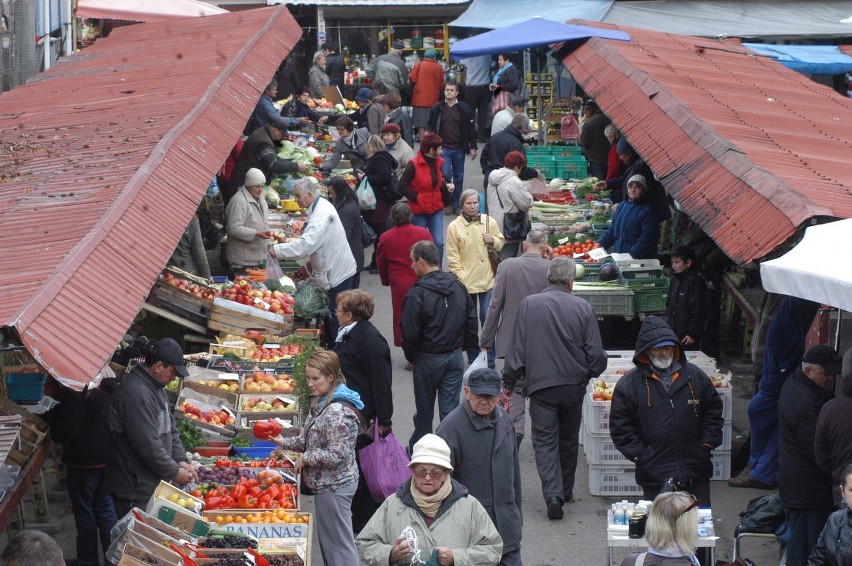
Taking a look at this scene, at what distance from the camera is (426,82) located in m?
22.6

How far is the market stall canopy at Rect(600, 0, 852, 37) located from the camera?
78.2 ft

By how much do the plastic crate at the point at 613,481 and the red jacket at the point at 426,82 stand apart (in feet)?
45.8

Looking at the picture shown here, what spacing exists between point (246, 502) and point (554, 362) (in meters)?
2.43

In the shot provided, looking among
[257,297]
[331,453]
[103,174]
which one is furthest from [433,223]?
[331,453]

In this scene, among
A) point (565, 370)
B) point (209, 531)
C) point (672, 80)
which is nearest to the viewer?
point (209, 531)

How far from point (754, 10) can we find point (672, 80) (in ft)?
39.9

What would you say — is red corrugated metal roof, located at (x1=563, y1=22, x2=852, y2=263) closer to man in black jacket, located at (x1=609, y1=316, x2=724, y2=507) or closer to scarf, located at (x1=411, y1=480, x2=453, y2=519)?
man in black jacket, located at (x1=609, y1=316, x2=724, y2=507)

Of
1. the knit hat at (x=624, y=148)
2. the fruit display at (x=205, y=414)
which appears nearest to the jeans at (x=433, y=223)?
the knit hat at (x=624, y=148)

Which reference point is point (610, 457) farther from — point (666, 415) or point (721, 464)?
point (666, 415)

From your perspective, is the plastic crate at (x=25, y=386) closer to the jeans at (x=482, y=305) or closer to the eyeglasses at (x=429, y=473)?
the eyeglasses at (x=429, y=473)

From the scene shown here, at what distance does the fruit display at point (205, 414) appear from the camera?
946 cm

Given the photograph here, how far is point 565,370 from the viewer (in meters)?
9.01

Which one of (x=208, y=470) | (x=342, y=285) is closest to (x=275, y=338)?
(x=342, y=285)

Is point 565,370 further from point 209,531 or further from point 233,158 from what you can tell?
point 233,158
